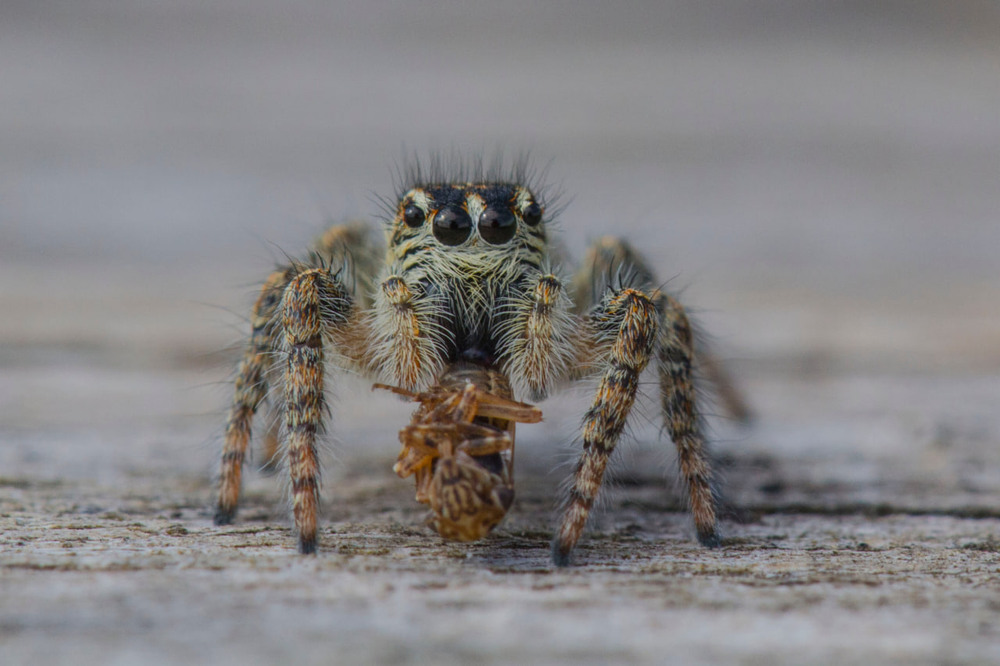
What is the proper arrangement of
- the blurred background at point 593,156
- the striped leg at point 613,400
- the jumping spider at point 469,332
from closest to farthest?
the striped leg at point 613,400
the jumping spider at point 469,332
the blurred background at point 593,156

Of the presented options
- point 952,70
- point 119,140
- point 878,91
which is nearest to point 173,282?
point 119,140

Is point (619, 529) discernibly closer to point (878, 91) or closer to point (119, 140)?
point (119, 140)

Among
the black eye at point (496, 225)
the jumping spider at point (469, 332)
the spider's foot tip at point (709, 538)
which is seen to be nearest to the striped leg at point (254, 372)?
the jumping spider at point (469, 332)

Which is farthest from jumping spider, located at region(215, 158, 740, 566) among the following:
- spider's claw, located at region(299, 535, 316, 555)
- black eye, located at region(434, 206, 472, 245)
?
spider's claw, located at region(299, 535, 316, 555)

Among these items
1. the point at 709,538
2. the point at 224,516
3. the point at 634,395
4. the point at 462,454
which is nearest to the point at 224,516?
the point at 224,516

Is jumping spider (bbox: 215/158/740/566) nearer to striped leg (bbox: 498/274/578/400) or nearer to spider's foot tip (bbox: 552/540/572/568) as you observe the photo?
striped leg (bbox: 498/274/578/400)

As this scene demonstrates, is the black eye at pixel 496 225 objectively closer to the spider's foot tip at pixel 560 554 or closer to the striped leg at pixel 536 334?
the striped leg at pixel 536 334

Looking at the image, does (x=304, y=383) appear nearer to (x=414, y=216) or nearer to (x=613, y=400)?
(x=414, y=216)
